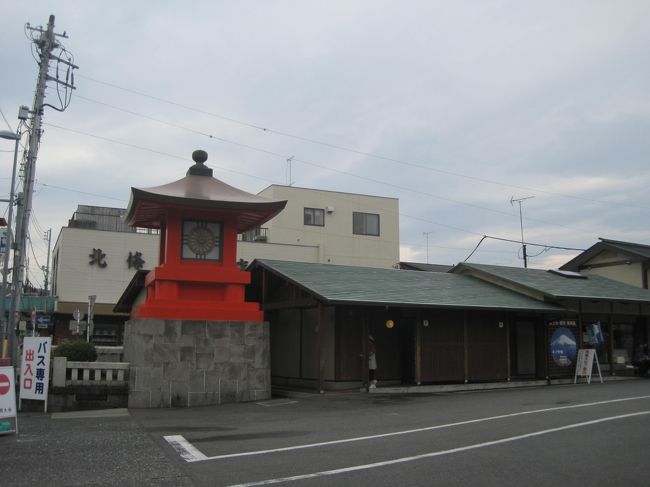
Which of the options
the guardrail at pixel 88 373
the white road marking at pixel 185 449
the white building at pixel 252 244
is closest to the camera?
the white road marking at pixel 185 449

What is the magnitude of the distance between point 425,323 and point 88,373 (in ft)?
30.7

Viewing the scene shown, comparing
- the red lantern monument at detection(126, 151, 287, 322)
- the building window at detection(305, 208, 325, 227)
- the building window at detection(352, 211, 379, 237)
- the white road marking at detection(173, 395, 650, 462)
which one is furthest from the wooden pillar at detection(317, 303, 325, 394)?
the building window at detection(352, 211, 379, 237)

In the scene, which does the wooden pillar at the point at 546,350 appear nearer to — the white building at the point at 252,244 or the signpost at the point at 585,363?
the signpost at the point at 585,363

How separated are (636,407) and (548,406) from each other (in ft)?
5.53

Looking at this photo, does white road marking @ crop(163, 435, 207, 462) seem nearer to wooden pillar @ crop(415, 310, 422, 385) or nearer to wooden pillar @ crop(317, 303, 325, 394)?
wooden pillar @ crop(317, 303, 325, 394)

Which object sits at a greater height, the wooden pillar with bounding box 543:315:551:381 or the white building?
the white building

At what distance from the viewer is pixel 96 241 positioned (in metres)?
34.4

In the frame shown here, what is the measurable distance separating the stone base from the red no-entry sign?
164 inches

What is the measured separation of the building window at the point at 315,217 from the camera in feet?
145

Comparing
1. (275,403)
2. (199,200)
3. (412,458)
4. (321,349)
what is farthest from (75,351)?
(412,458)

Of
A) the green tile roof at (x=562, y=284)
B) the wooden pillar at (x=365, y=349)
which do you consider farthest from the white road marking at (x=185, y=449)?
the green tile roof at (x=562, y=284)

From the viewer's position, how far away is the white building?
110 ft

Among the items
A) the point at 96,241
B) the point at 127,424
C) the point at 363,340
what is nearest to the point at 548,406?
the point at 363,340

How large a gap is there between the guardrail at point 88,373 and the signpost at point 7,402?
12.8 feet
